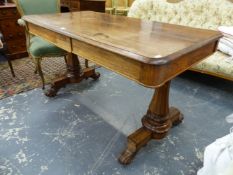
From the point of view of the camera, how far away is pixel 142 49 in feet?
3.14

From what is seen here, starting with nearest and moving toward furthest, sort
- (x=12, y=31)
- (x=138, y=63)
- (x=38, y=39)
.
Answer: (x=138, y=63)
(x=38, y=39)
(x=12, y=31)

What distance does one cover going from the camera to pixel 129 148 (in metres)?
1.40

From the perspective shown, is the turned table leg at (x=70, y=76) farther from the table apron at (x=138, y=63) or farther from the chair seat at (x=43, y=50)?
the table apron at (x=138, y=63)

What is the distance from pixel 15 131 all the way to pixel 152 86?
126 centimetres

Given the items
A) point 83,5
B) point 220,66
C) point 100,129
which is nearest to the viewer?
point 100,129

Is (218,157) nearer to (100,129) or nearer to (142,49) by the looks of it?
(142,49)

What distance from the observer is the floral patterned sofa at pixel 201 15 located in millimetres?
1988

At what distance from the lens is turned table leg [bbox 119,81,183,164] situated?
4.54 ft

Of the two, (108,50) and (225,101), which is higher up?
(108,50)

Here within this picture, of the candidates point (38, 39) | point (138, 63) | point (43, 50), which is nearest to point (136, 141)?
point (138, 63)

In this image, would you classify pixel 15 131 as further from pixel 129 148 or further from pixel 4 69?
pixel 4 69

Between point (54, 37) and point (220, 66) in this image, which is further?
point (220, 66)

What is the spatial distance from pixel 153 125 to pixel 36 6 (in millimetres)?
1779

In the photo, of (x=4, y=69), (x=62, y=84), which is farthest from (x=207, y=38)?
(x=4, y=69)
